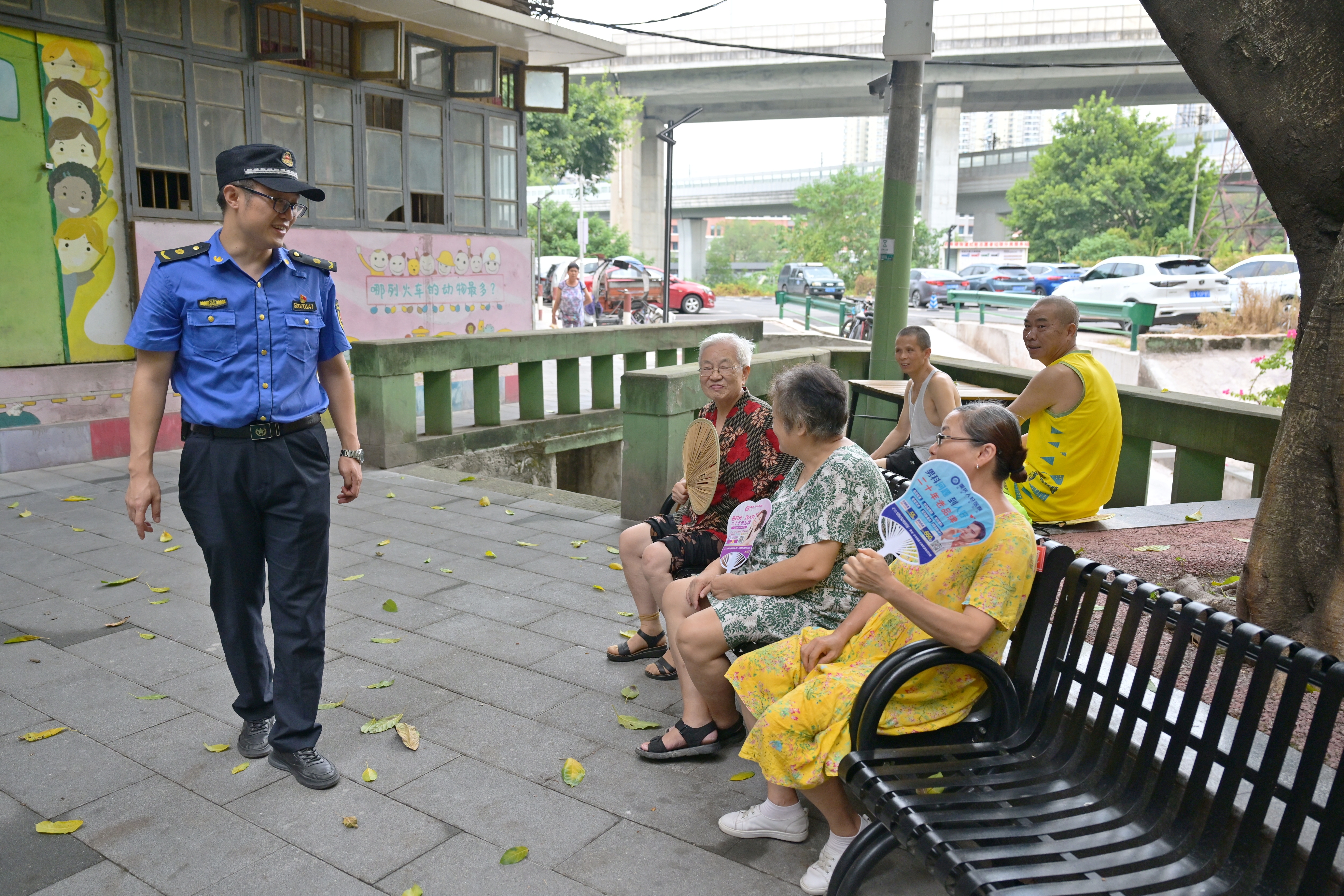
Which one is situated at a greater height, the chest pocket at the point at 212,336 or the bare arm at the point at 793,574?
the chest pocket at the point at 212,336

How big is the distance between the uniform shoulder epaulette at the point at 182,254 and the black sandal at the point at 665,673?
227 centimetres

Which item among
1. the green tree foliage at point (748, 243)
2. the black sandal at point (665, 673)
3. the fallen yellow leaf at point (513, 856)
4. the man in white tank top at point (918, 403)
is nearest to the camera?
the fallen yellow leaf at point (513, 856)

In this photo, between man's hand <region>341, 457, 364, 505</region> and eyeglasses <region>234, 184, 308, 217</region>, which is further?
man's hand <region>341, 457, 364, 505</region>

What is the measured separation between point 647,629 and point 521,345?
4.92 metres

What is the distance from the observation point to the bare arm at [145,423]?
10.2 ft

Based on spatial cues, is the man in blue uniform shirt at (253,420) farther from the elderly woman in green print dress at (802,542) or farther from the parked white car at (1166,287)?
the parked white car at (1166,287)

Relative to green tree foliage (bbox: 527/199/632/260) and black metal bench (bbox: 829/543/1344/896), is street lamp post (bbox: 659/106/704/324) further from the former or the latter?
green tree foliage (bbox: 527/199/632/260)

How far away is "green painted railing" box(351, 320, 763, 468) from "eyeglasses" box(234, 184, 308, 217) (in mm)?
3682

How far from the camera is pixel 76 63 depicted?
790 cm

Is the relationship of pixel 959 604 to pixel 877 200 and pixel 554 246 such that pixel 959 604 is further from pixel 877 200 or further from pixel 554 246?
pixel 877 200

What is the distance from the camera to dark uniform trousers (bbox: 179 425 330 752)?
3.15m

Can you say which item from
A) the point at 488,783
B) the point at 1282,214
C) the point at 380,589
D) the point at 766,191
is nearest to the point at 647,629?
the point at 488,783

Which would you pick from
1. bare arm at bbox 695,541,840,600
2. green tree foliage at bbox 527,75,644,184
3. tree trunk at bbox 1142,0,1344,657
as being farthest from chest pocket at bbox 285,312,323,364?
green tree foliage at bbox 527,75,644,184

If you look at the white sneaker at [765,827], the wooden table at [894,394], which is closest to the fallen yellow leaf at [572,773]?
the white sneaker at [765,827]
